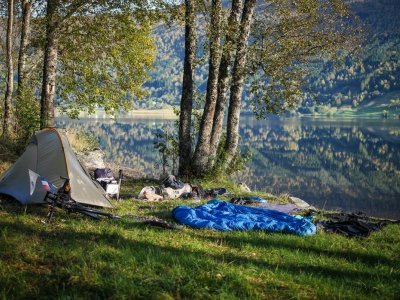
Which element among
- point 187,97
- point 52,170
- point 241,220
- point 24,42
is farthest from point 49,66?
point 241,220

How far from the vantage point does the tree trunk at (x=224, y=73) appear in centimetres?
1716

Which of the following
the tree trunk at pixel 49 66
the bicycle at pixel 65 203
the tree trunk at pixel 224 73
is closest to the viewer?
the bicycle at pixel 65 203

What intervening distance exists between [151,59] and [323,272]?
21.2 m

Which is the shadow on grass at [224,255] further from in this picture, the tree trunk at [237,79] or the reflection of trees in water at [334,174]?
the reflection of trees in water at [334,174]

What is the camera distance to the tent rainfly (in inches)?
431

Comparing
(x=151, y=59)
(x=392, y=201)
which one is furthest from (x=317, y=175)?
(x=151, y=59)

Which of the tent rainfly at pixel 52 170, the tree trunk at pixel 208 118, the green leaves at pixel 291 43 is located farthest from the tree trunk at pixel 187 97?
the tent rainfly at pixel 52 170

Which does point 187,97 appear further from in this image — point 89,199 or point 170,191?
point 89,199

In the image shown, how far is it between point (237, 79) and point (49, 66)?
8.15 m

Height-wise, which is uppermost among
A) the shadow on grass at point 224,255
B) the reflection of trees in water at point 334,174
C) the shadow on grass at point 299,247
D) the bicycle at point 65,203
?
the bicycle at point 65,203

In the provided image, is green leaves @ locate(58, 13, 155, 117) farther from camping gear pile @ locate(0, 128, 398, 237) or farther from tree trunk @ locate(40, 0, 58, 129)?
camping gear pile @ locate(0, 128, 398, 237)

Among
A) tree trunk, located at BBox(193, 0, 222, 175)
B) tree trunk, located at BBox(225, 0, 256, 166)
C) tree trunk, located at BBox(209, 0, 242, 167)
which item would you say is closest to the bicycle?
tree trunk, located at BBox(193, 0, 222, 175)

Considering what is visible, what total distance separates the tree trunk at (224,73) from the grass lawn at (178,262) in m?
8.95

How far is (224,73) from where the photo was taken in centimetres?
1795
